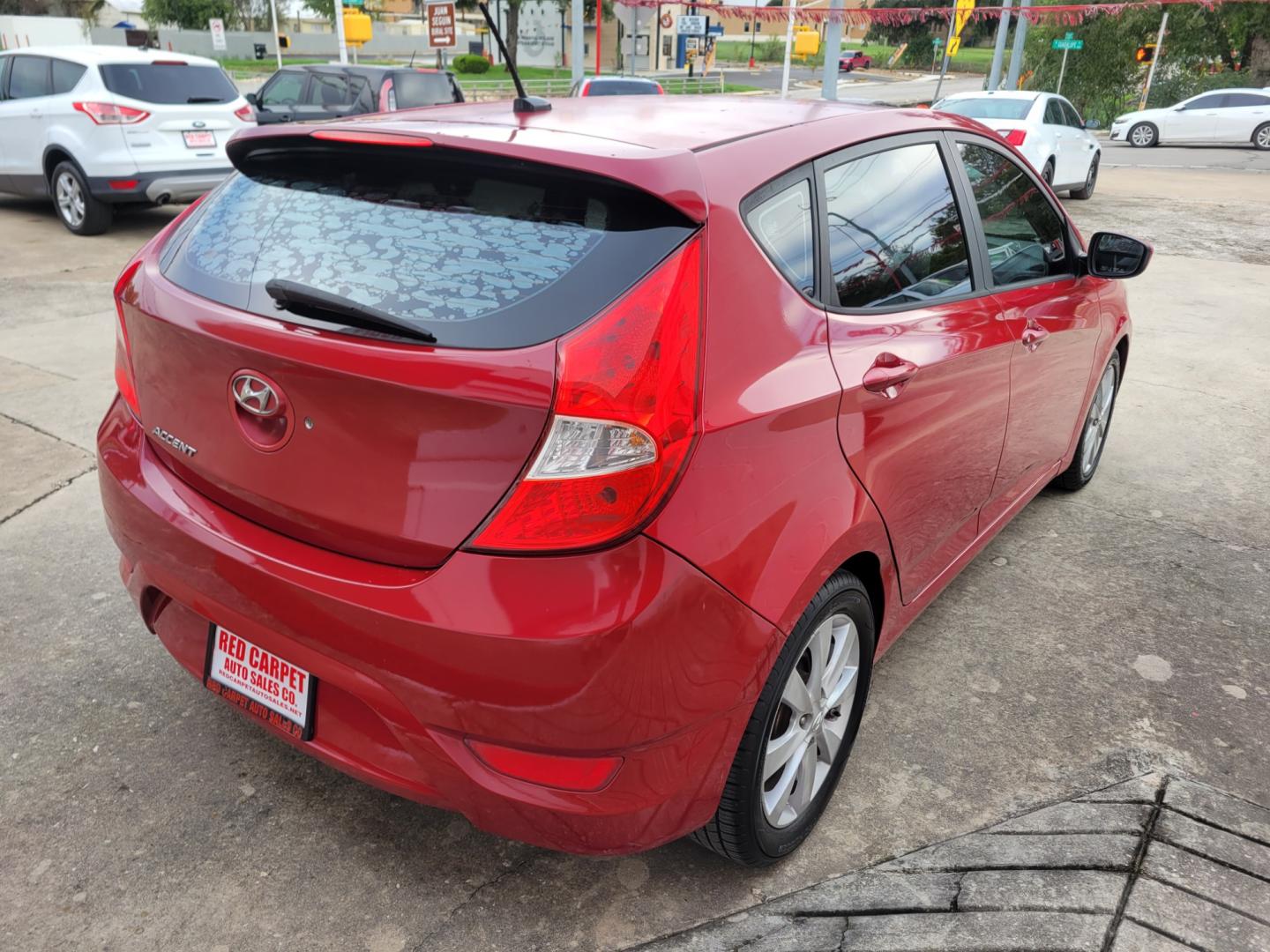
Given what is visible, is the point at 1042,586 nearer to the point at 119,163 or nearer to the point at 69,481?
the point at 69,481

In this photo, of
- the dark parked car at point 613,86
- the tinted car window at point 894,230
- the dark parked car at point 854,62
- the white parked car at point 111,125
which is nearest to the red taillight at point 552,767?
the tinted car window at point 894,230

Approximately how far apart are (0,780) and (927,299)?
2608 mm

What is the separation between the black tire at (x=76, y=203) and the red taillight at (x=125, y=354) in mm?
8305

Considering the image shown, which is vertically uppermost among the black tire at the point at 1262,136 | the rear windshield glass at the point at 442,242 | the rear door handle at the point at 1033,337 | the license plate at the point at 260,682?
the rear windshield glass at the point at 442,242

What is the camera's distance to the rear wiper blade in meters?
1.76

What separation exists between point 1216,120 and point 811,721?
2866cm

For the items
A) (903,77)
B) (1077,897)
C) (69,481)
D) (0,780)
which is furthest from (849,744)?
(903,77)

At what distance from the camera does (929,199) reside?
106 inches

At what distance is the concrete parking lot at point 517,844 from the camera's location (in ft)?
6.96

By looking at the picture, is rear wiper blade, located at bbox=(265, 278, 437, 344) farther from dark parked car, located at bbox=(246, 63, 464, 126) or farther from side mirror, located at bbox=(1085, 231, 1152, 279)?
dark parked car, located at bbox=(246, 63, 464, 126)

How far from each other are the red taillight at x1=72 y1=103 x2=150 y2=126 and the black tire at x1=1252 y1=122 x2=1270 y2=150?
26199mm

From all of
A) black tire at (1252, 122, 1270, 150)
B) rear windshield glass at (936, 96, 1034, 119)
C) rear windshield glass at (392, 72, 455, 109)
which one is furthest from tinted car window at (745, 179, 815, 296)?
black tire at (1252, 122, 1270, 150)

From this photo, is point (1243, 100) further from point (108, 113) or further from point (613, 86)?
point (108, 113)

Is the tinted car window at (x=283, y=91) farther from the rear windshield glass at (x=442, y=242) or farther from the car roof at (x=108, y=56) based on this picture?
the rear windshield glass at (x=442, y=242)
